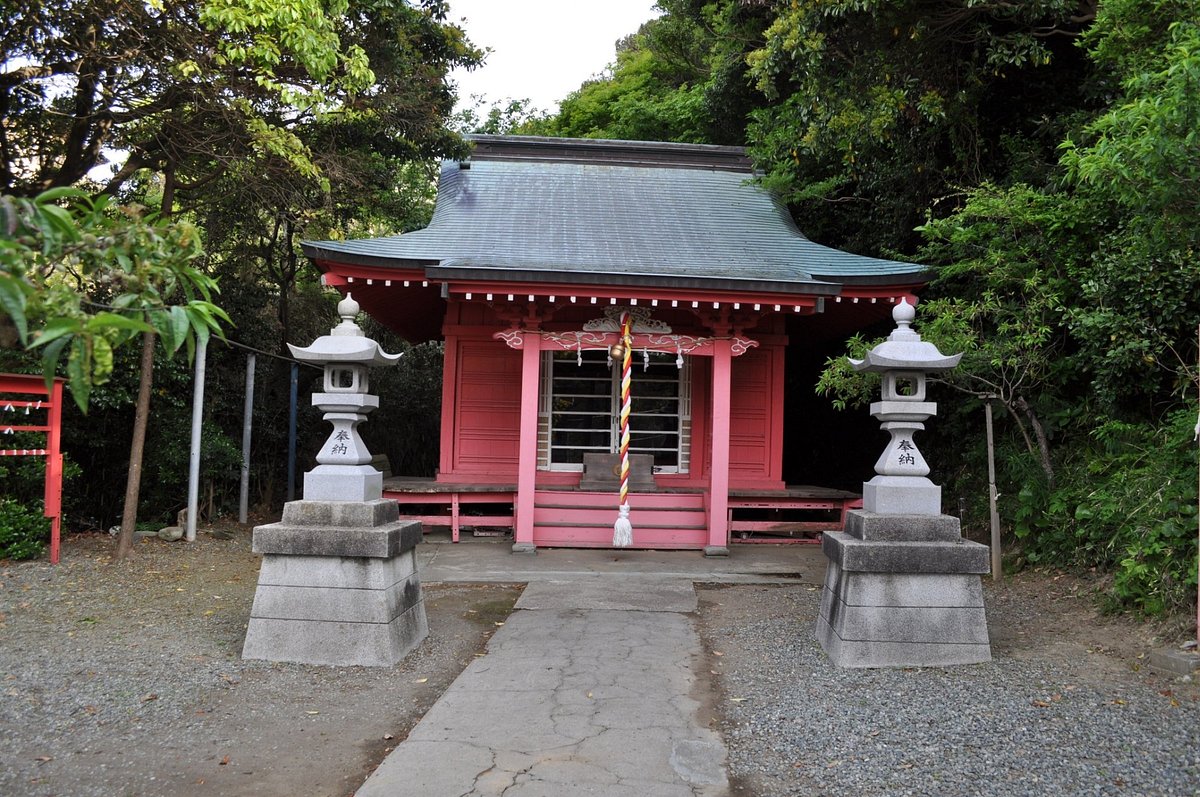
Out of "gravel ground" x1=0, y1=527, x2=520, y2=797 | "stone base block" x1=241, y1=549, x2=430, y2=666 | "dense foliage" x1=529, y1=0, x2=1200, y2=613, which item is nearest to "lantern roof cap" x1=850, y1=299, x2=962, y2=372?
"dense foliage" x1=529, y1=0, x2=1200, y2=613

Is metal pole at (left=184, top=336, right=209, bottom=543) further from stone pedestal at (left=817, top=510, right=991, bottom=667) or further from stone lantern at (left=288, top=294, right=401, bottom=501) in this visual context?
stone pedestal at (left=817, top=510, right=991, bottom=667)

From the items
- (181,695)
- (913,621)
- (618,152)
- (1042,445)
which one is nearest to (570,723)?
(181,695)

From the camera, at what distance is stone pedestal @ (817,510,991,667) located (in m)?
4.78

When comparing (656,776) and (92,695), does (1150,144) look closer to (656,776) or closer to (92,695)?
(656,776)

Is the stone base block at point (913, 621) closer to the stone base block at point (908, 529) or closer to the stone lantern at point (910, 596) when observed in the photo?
the stone lantern at point (910, 596)

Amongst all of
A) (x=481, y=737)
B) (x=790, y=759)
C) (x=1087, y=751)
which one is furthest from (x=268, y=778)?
(x=1087, y=751)

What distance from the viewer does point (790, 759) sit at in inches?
138

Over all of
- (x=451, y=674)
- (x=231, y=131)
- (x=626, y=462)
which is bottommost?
(x=451, y=674)

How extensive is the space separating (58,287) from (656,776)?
271 cm

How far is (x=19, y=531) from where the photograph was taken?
7.52 metres

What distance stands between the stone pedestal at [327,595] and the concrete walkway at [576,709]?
0.69 metres

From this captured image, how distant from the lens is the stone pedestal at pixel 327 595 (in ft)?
15.9

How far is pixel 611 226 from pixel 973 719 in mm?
7927

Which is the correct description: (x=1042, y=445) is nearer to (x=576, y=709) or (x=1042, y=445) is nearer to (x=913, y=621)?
(x=913, y=621)
